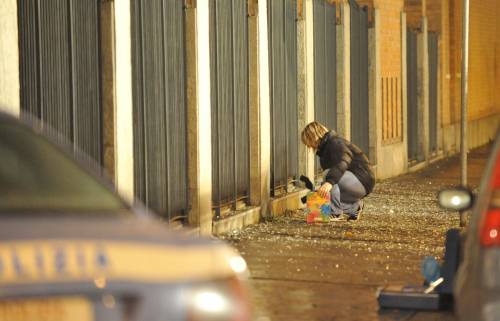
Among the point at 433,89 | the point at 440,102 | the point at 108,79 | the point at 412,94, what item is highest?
the point at 108,79

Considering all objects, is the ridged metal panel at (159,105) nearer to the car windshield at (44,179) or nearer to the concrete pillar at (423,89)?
the car windshield at (44,179)

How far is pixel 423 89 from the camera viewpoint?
98.3 ft

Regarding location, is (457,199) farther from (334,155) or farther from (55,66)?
(334,155)

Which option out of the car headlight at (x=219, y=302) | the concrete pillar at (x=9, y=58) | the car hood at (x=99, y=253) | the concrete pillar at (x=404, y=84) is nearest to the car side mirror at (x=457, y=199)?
the car hood at (x=99, y=253)

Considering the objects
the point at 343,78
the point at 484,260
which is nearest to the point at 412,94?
the point at 343,78

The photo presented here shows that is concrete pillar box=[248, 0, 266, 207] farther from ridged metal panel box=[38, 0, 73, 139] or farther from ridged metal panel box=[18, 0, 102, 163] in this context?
ridged metal panel box=[38, 0, 73, 139]

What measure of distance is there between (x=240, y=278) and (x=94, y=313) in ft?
1.81

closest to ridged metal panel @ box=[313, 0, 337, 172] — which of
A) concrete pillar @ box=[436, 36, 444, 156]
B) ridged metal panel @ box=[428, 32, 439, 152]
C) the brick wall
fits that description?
the brick wall

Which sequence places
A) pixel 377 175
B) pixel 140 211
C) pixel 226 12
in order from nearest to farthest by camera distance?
pixel 140 211 → pixel 226 12 → pixel 377 175

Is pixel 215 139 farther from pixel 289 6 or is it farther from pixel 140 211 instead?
pixel 140 211

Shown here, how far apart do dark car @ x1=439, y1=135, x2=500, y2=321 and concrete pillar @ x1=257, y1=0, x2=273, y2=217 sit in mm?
10649

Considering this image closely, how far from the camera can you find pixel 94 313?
14.8ft

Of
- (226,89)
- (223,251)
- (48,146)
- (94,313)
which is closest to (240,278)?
(223,251)

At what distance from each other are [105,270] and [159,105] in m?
9.38
